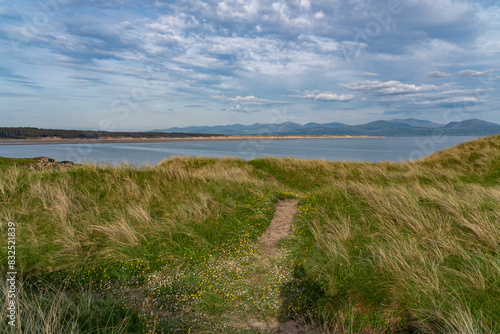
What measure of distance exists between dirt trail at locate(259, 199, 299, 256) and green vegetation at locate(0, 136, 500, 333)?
218mm

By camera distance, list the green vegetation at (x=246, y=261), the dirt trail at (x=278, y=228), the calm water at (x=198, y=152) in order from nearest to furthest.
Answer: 1. the green vegetation at (x=246, y=261)
2. the dirt trail at (x=278, y=228)
3. the calm water at (x=198, y=152)

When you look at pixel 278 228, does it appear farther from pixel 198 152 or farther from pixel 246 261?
pixel 198 152

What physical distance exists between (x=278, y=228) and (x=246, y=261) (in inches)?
80.9

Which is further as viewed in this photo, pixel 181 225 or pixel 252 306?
pixel 181 225

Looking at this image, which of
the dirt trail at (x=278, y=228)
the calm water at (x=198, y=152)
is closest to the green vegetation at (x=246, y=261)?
the dirt trail at (x=278, y=228)

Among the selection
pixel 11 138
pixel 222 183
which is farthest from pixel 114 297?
pixel 11 138

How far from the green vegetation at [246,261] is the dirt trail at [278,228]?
0.22 meters

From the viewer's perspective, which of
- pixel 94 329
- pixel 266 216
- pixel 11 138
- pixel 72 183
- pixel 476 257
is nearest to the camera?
pixel 94 329

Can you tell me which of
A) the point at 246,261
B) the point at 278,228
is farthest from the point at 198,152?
the point at 246,261

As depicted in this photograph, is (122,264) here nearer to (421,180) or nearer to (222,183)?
(222,183)

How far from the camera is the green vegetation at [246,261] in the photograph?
15.0 feet

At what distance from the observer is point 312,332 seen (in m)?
4.63

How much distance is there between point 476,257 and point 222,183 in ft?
29.3

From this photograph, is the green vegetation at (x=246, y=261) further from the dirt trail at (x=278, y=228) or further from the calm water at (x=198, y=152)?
the calm water at (x=198, y=152)
